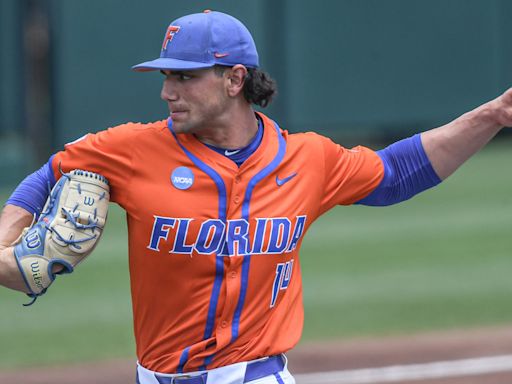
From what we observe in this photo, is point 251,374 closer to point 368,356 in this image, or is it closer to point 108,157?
point 108,157

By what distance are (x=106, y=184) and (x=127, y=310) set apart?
473 centimetres

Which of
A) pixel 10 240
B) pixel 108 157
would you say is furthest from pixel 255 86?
pixel 10 240

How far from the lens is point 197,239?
388 cm

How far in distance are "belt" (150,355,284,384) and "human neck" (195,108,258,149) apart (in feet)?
2.56

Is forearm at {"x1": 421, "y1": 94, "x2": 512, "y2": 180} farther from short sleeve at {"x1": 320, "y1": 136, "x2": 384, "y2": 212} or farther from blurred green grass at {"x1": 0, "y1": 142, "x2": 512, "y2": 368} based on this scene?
blurred green grass at {"x1": 0, "y1": 142, "x2": 512, "y2": 368}

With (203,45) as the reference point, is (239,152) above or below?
below

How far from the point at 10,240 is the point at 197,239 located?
25.6 inches

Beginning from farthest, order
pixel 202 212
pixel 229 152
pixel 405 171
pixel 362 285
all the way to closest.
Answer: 1. pixel 362 285
2. pixel 405 171
3. pixel 229 152
4. pixel 202 212

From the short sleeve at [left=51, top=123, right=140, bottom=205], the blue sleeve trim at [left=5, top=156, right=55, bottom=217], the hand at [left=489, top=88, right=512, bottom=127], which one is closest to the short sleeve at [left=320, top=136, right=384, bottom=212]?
the hand at [left=489, top=88, right=512, bottom=127]

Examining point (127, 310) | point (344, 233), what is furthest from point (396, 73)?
point (127, 310)

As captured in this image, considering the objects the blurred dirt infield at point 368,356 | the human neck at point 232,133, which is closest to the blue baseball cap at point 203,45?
the human neck at point 232,133

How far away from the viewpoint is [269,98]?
4.24 m

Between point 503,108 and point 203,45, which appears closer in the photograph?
point 203,45

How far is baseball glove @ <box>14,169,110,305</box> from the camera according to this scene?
12.4ft
